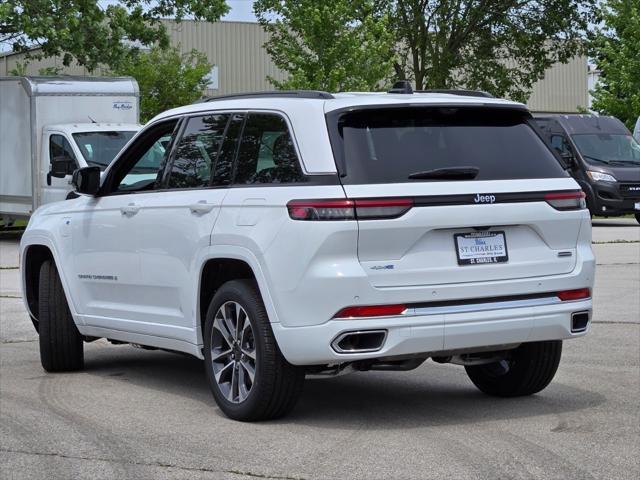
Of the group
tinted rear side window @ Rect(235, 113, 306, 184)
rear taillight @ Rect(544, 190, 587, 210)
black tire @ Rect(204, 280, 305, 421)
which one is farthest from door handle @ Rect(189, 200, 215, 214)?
rear taillight @ Rect(544, 190, 587, 210)

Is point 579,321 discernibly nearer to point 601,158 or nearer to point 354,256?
point 354,256

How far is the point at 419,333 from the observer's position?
7.11m

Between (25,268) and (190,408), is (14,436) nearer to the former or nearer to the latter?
(190,408)

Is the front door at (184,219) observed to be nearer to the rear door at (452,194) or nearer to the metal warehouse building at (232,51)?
the rear door at (452,194)

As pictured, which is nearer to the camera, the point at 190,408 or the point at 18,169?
the point at 190,408

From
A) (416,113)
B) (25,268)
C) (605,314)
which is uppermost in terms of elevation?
(416,113)

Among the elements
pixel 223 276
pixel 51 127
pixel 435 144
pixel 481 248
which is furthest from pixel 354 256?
pixel 51 127

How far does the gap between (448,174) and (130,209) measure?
7.63 feet

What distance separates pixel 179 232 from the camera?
8.16 meters

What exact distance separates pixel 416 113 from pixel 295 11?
34.9 meters

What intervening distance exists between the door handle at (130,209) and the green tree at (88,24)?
22121mm

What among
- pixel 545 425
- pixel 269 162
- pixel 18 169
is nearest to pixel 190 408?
pixel 269 162

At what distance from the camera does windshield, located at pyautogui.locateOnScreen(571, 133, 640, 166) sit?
29.0 meters

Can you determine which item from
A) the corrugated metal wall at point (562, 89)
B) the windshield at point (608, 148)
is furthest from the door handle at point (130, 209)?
the corrugated metal wall at point (562, 89)
